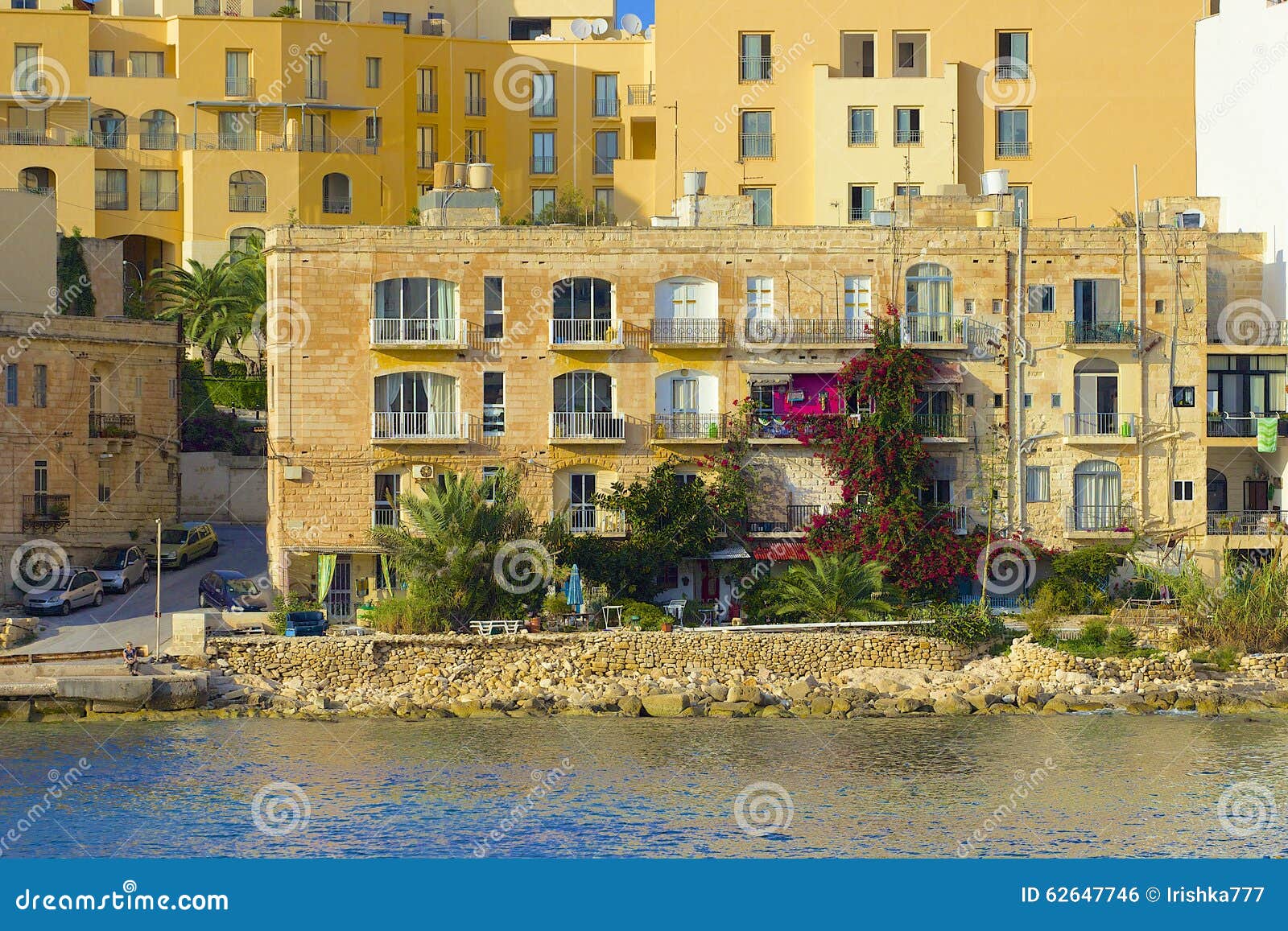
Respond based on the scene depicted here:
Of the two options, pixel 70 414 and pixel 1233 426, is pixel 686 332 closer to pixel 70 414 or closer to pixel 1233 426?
pixel 1233 426

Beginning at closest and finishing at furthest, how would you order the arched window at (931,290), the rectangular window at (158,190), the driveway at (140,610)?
the driveway at (140,610) < the arched window at (931,290) < the rectangular window at (158,190)

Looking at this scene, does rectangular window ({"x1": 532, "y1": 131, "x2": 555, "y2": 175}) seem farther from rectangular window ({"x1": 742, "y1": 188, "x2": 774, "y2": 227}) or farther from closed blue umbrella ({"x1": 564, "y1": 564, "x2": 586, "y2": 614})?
closed blue umbrella ({"x1": 564, "y1": 564, "x2": 586, "y2": 614})

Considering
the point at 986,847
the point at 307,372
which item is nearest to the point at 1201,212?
the point at 307,372

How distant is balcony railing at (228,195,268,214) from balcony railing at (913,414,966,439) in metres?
34.9

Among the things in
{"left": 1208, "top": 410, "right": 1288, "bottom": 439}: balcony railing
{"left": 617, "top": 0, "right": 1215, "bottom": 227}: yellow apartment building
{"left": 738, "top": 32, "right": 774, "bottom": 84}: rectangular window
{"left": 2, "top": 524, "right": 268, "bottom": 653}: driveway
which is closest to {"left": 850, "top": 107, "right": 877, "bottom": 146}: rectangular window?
{"left": 617, "top": 0, "right": 1215, "bottom": 227}: yellow apartment building

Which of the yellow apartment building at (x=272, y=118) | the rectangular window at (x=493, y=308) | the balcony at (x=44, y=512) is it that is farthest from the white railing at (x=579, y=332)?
the yellow apartment building at (x=272, y=118)

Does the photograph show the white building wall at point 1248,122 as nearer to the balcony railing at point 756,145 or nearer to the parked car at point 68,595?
the balcony railing at point 756,145

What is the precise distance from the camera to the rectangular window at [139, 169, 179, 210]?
7962 cm

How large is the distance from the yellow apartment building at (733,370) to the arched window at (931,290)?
52 mm

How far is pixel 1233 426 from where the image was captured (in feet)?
176

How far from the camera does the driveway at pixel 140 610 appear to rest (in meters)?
48.3

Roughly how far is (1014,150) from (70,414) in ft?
98.4

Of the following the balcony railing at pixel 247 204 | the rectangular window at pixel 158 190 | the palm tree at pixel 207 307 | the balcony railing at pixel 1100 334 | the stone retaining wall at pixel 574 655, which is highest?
the rectangular window at pixel 158 190

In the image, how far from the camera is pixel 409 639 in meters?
47.1
